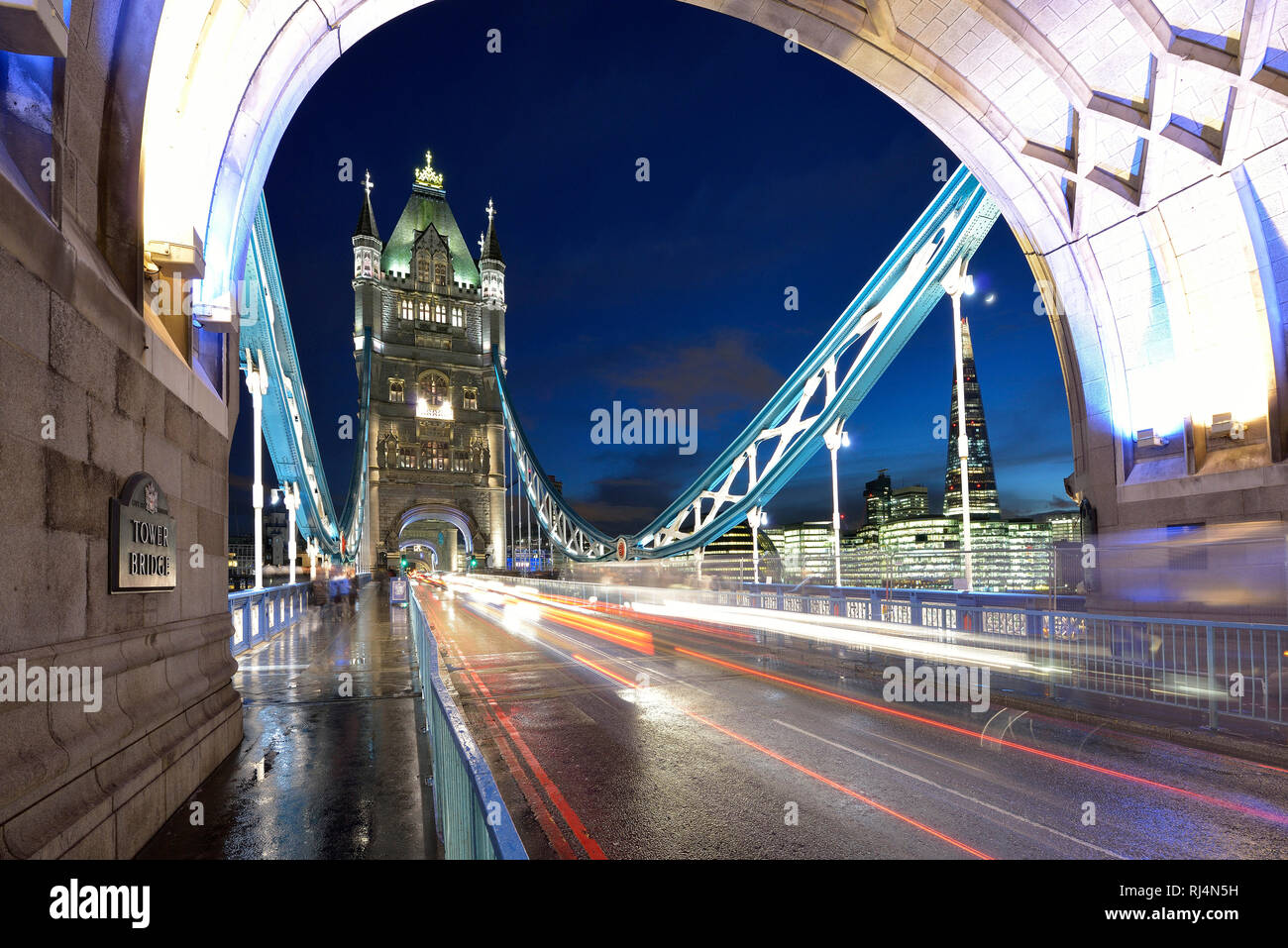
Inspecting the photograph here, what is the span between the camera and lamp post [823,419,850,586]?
20214 millimetres

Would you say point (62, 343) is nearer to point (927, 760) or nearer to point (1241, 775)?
point (927, 760)

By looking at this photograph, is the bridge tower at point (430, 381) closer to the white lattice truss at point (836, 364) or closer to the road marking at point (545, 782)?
the white lattice truss at point (836, 364)

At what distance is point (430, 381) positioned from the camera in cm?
8619

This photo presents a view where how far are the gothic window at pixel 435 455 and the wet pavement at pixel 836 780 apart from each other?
249 feet

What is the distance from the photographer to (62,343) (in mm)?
3748

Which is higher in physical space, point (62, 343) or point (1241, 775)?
point (62, 343)

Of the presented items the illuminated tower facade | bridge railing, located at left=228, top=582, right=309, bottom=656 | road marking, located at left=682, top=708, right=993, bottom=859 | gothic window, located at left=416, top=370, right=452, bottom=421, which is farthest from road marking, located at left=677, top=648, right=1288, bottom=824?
the illuminated tower facade

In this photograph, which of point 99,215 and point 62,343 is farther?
point 99,215

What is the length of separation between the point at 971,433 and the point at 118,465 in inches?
5952

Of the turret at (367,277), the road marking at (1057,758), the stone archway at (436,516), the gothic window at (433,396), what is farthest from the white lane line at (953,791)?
the turret at (367,277)

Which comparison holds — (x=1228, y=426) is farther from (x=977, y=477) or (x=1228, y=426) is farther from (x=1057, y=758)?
(x=977, y=477)

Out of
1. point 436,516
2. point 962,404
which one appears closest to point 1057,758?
point 962,404

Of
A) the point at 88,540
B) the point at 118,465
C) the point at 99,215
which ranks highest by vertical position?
the point at 99,215

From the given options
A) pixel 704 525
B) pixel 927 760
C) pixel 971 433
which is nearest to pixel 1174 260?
pixel 927 760
